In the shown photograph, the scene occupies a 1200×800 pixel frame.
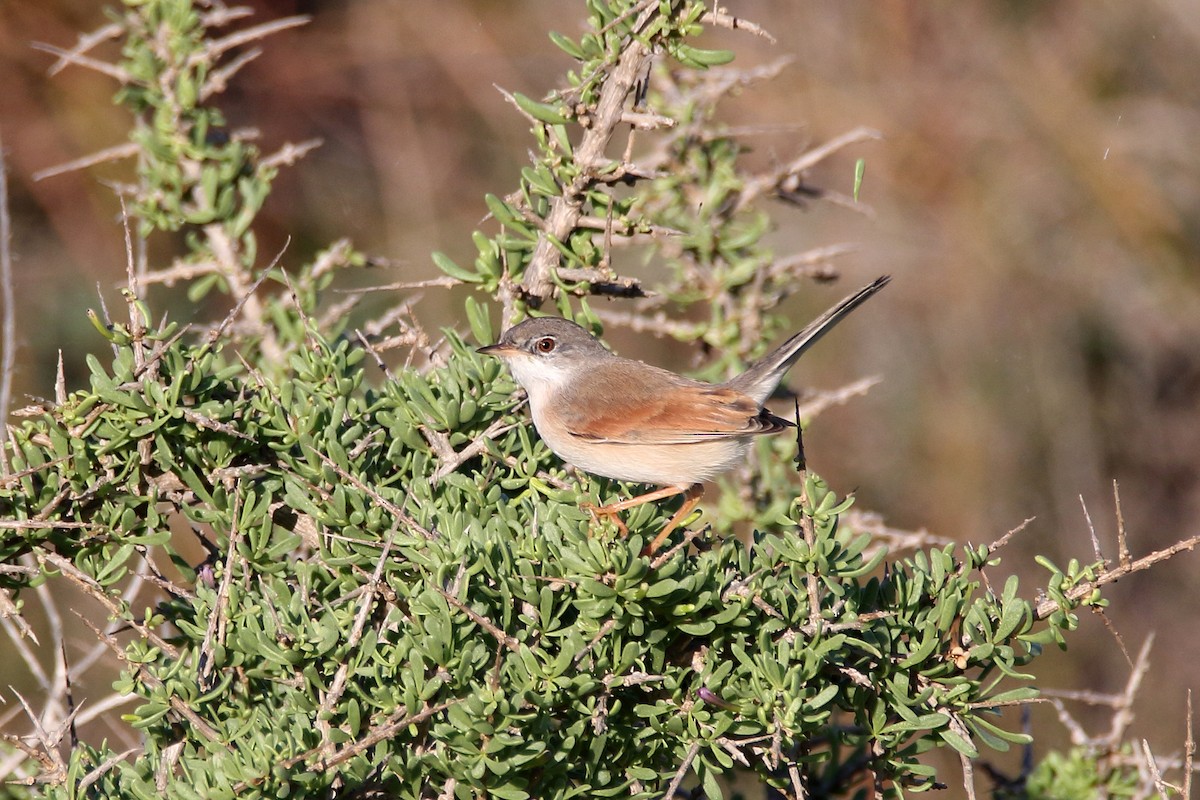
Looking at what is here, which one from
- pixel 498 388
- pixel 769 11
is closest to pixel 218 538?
pixel 498 388

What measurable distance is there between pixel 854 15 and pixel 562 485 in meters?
6.49

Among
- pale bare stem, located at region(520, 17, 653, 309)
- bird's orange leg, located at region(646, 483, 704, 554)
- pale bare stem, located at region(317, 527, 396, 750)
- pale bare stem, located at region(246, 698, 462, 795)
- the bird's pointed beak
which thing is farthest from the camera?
the bird's pointed beak

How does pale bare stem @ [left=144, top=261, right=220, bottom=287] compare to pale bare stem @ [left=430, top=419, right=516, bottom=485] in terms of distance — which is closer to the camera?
pale bare stem @ [left=430, top=419, right=516, bottom=485]

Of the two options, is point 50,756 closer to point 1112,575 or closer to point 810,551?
point 810,551

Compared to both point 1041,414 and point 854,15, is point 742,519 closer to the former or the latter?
point 1041,414

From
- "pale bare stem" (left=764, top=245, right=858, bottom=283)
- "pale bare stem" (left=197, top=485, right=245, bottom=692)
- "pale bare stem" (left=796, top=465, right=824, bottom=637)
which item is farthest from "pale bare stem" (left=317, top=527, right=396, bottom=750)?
"pale bare stem" (left=764, top=245, right=858, bottom=283)

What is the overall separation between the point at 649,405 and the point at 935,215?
4.88m

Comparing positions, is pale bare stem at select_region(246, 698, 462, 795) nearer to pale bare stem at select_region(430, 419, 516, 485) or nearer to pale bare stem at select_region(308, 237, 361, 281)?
pale bare stem at select_region(430, 419, 516, 485)

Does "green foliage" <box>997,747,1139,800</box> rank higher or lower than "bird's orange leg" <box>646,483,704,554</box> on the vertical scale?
lower

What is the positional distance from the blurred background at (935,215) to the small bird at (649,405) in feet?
12.4

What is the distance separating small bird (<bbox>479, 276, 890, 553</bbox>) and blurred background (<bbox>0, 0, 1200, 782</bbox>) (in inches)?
149

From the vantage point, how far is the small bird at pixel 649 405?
3678 millimetres

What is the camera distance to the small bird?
3678 mm

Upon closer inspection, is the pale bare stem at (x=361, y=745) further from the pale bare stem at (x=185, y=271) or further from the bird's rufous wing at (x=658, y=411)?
the pale bare stem at (x=185, y=271)
